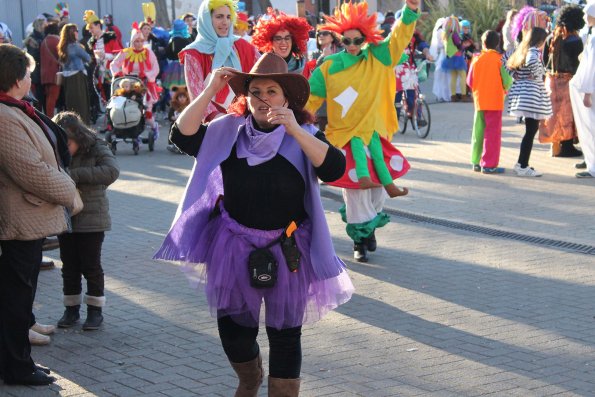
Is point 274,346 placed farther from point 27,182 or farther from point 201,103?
point 27,182

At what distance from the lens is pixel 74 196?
5.59 m

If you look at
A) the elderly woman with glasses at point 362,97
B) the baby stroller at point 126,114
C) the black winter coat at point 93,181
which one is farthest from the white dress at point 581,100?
the black winter coat at point 93,181

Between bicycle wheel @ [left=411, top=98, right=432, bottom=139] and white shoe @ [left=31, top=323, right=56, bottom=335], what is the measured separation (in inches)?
425

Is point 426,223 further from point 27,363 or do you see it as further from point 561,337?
point 27,363

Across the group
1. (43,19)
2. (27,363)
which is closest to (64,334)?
(27,363)

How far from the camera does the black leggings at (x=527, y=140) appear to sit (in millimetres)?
12633

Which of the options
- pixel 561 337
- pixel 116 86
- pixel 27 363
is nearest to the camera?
pixel 27 363

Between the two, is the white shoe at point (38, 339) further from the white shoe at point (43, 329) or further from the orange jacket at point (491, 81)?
the orange jacket at point (491, 81)

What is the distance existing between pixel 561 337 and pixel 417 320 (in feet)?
3.06

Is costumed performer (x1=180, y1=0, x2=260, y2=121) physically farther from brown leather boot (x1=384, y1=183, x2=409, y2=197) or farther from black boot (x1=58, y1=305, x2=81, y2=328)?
black boot (x1=58, y1=305, x2=81, y2=328)

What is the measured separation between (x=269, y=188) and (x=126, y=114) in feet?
35.0

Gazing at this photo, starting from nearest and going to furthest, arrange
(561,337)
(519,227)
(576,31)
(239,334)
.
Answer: (239,334), (561,337), (519,227), (576,31)

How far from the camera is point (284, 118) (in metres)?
4.48

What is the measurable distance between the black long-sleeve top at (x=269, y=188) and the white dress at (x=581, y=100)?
26.8ft
